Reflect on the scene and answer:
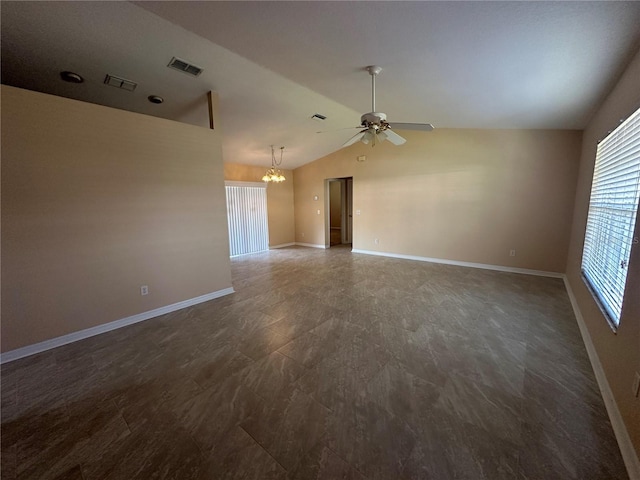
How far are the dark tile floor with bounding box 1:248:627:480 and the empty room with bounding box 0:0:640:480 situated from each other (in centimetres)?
2

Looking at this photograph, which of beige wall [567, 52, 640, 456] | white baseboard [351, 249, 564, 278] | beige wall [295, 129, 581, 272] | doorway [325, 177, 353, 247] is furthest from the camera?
doorway [325, 177, 353, 247]

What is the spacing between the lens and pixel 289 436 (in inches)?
61.1

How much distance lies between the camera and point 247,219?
7.25 m

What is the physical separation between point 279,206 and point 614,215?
23.8 ft

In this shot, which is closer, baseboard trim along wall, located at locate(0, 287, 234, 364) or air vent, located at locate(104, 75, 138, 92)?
baseboard trim along wall, located at locate(0, 287, 234, 364)

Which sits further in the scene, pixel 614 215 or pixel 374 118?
pixel 374 118

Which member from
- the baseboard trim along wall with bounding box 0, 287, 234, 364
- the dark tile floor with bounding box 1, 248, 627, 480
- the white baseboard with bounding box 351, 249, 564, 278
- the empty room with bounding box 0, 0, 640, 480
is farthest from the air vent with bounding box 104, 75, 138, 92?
the white baseboard with bounding box 351, 249, 564, 278

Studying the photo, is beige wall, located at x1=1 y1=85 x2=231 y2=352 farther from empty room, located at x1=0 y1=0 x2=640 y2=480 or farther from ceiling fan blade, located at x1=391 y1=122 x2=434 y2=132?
ceiling fan blade, located at x1=391 y1=122 x2=434 y2=132

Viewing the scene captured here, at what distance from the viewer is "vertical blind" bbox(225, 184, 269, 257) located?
6883mm

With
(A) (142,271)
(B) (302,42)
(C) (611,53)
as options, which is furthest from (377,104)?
(A) (142,271)

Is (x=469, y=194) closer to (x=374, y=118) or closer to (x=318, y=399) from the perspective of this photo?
(x=374, y=118)

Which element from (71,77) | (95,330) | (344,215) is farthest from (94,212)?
(344,215)

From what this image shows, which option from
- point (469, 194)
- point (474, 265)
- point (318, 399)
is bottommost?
point (318, 399)

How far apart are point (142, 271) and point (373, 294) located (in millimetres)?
3307
